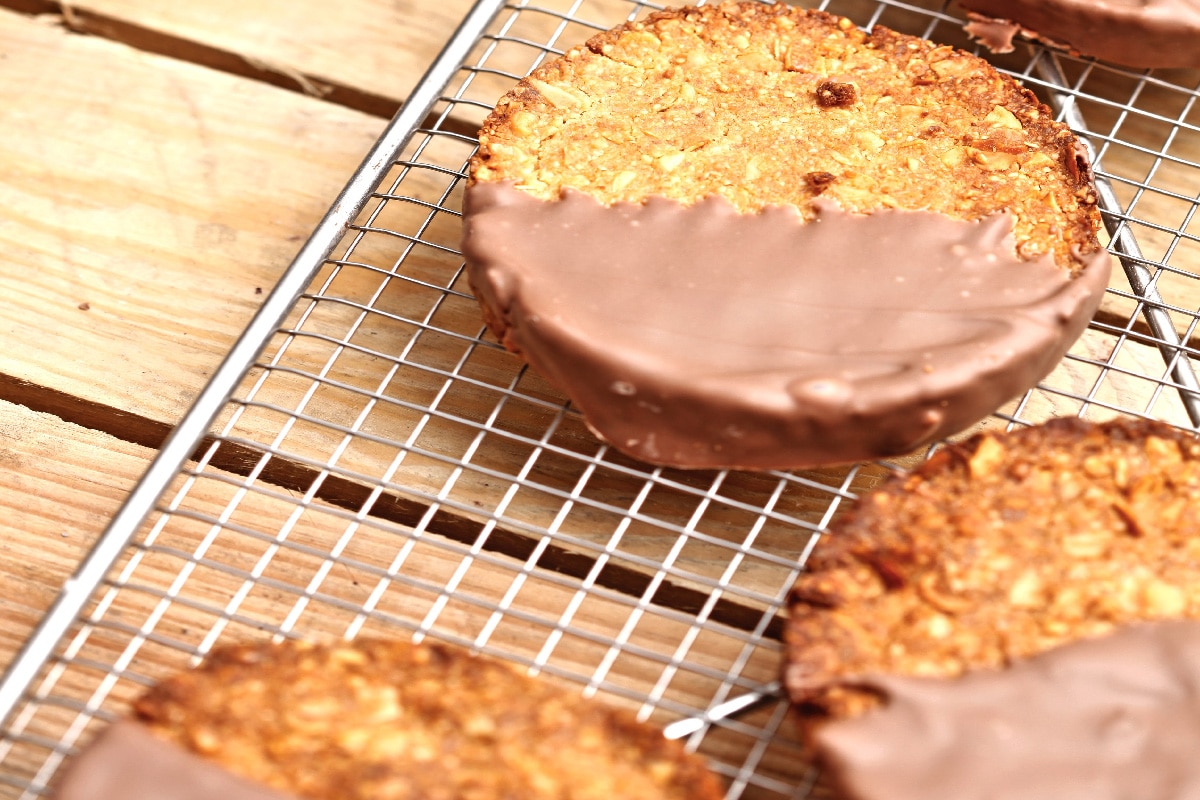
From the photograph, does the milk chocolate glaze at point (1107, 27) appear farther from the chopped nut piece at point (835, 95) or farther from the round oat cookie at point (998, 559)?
the round oat cookie at point (998, 559)

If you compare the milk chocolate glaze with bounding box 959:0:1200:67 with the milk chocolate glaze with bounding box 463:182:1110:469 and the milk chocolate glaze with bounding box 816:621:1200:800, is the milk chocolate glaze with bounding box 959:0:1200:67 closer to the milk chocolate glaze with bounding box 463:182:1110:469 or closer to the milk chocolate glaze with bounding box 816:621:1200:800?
the milk chocolate glaze with bounding box 463:182:1110:469

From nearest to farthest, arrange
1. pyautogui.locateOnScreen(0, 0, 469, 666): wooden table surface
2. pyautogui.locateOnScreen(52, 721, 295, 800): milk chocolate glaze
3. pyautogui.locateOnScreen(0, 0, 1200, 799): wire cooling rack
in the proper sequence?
pyautogui.locateOnScreen(52, 721, 295, 800): milk chocolate glaze < pyautogui.locateOnScreen(0, 0, 1200, 799): wire cooling rack < pyautogui.locateOnScreen(0, 0, 469, 666): wooden table surface

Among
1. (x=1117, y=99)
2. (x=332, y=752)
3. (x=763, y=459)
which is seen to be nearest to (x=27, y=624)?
(x=332, y=752)

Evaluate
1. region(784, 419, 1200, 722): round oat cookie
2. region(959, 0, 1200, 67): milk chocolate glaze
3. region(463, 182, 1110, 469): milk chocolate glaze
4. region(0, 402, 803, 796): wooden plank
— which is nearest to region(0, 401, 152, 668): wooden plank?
region(0, 402, 803, 796): wooden plank

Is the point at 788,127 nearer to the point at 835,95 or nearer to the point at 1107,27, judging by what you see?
the point at 835,95

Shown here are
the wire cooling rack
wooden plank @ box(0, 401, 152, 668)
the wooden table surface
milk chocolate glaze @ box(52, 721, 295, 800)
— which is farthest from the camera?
the wooden table surface

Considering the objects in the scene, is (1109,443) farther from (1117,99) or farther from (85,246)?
(85,246)

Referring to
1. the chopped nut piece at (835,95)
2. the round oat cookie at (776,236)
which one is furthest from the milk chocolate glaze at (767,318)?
the chopped nut piece at (835,95)
